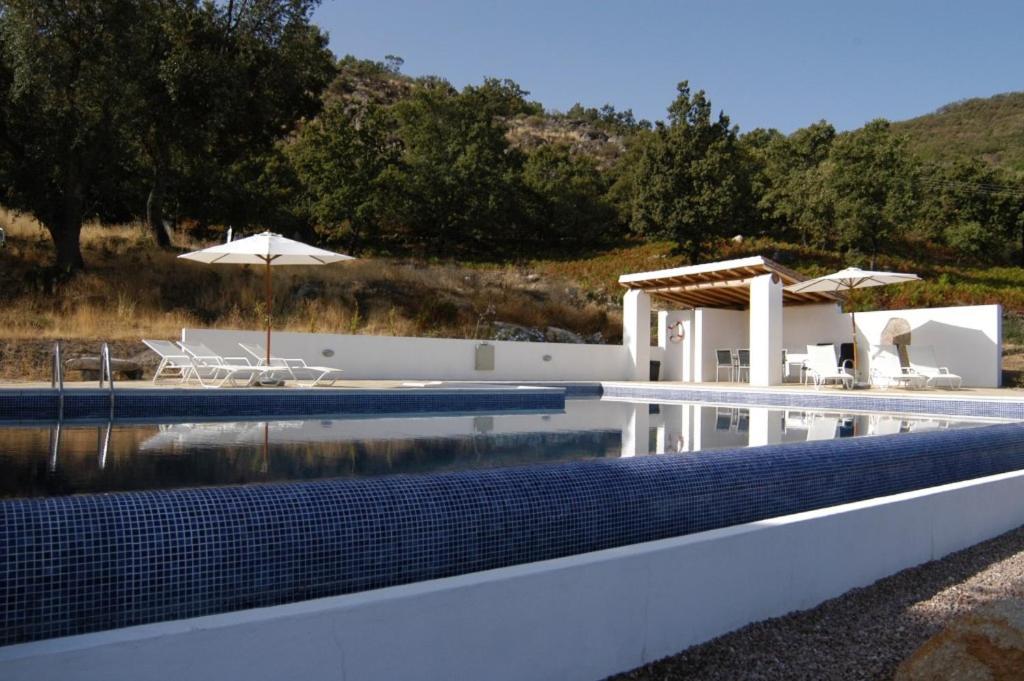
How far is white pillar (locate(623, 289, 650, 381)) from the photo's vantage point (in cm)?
1742

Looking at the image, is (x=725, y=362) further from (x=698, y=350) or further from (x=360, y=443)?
(x=360, y=443)

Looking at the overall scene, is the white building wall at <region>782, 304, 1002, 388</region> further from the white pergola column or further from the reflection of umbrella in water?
the reflection of umbrella in water

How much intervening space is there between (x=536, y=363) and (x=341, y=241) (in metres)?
19.7

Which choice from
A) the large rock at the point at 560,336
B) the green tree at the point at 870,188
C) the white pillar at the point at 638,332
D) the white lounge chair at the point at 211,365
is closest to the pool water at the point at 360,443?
the white lounge chair at the point at 211,365

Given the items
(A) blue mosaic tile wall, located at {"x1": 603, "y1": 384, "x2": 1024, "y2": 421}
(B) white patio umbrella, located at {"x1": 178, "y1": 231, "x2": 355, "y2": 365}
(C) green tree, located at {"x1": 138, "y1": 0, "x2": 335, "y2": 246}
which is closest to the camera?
(A) blue mosaic tile wall, located at {"x1": 603, "y1": 384, "x2": 1024, "y2": 421}

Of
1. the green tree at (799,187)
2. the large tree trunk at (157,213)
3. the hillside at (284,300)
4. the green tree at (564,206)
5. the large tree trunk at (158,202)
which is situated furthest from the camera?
the green tree at (564,206)

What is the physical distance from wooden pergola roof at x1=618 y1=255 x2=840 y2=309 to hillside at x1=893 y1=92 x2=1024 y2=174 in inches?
1719

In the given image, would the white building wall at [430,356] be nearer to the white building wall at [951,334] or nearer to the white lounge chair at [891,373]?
the white building wall at [951,334]

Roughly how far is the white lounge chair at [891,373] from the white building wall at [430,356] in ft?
16.2

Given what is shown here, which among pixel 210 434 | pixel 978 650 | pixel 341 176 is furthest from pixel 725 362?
pixel 341 176

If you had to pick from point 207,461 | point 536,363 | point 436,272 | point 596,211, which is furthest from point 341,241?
point 207,461

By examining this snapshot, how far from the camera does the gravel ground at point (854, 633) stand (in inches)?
116

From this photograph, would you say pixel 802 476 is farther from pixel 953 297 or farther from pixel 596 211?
pixel 596 211

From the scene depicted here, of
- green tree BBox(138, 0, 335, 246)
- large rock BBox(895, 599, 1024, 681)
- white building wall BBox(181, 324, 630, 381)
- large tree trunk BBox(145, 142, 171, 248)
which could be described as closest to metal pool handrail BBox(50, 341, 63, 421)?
white building wall BBox(181, 324, 630, 381)
